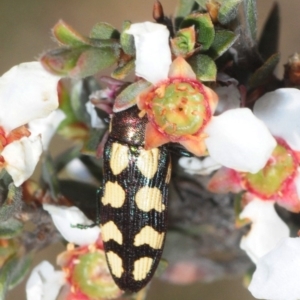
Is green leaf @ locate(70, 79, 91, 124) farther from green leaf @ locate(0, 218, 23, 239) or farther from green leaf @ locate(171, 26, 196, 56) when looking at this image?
green leaf @ locate(171, 26, 196, 56)

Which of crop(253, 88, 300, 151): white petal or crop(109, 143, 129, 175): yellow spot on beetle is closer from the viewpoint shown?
crop(253, 88, 300, 151): white petal

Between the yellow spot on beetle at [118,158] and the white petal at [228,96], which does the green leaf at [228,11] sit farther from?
the yellow spot on beetle at [118,158]

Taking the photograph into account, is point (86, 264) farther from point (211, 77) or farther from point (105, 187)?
point (211, 77)

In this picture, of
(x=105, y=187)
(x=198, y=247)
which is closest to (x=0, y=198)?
(x=105, y=187)

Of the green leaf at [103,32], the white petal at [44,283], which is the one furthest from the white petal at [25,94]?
the white petal at [44,283]

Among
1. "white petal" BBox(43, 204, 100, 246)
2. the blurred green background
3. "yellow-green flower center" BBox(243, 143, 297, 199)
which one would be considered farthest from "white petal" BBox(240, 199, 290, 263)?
the blurred green background

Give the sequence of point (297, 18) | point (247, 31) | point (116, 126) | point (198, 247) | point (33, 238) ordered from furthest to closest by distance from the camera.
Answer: point (297, 18) < point (198, 247) < point (33, 238) < point (116, 126) < point (247, 31)
